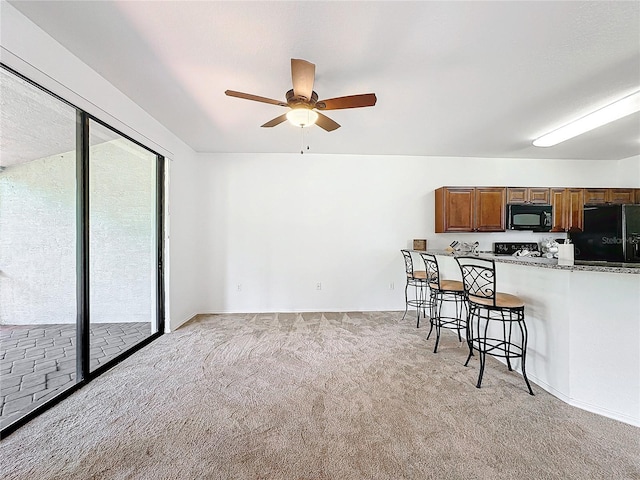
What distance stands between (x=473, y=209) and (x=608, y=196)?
7.33 ft

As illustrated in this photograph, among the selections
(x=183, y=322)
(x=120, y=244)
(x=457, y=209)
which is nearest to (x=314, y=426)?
(x=183, y=322)

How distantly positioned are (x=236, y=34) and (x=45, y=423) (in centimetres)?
295

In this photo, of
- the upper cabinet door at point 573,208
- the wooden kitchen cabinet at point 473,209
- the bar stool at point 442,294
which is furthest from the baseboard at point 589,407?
the upper cabinet door at point 573,208

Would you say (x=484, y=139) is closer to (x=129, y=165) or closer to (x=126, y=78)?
(x=126, y=78)

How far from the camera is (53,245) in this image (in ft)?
8.11

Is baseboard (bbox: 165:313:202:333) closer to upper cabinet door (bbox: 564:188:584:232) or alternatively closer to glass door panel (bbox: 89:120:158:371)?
glass door panel (bbox: 89:120:158:371)

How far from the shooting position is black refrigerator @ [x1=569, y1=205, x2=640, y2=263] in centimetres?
394

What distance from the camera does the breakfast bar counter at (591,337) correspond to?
1.88m

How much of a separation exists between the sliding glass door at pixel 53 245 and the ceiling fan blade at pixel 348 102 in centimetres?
208

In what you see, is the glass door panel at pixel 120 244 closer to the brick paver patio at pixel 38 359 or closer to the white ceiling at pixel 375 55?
the brick paver patio at pixel 38 359

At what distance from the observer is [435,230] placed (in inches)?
183

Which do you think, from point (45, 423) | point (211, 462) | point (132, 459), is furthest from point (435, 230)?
point (45, 423)

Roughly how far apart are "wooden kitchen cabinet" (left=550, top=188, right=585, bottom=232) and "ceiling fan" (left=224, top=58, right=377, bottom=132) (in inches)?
166

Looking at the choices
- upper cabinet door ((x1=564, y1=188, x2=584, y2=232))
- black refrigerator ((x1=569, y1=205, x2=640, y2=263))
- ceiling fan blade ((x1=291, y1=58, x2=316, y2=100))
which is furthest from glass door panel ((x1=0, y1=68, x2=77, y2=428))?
black refrigerator ((x1=569, y1=205, x2=640, y2=263))
